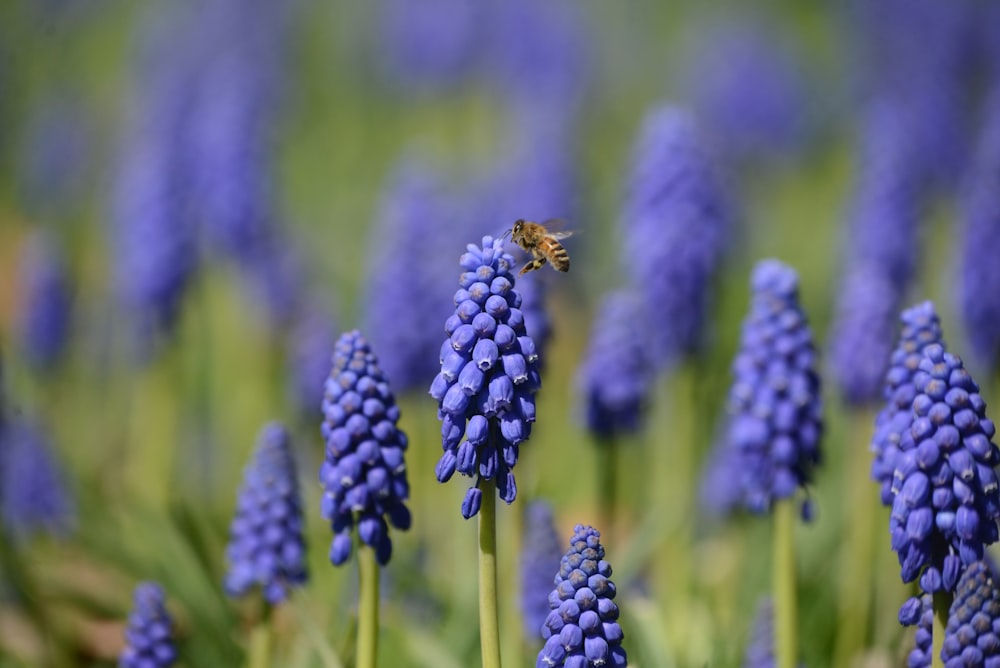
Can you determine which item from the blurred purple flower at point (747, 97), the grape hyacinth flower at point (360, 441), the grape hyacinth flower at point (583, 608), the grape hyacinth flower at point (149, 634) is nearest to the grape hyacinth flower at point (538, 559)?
the grape hyacinth flower at point (360, 441)

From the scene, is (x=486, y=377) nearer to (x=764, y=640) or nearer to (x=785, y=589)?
(x=785, y=589)

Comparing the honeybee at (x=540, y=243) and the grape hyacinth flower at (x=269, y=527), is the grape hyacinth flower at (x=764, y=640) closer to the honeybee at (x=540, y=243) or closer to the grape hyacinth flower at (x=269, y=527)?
the honeybee at (x=540, y=243)

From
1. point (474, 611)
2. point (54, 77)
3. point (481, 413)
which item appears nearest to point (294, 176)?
point (54, 77)

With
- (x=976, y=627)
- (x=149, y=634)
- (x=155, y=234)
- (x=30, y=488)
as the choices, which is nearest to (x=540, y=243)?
(x=149, y=634)

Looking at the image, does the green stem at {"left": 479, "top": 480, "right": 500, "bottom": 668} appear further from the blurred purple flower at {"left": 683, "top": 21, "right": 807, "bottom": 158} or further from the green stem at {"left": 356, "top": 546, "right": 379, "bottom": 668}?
the blurred purple flower at {"left": 683, "top": 21, "right": 807, "bottom": 158}

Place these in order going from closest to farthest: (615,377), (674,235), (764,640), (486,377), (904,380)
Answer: (486,377)
(904,380)
(764,640)
(615,377)
(674,235)

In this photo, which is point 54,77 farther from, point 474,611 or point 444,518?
point 474,611
